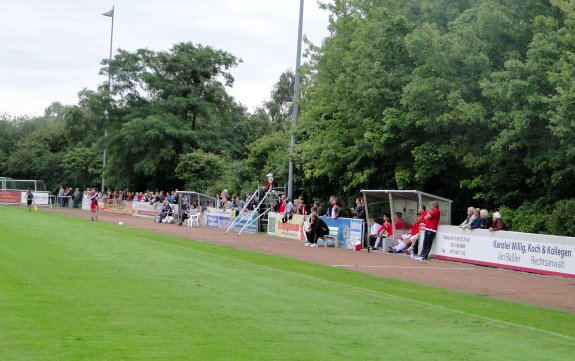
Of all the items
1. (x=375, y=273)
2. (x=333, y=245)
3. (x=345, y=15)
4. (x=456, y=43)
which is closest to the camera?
(x=375, y=273)

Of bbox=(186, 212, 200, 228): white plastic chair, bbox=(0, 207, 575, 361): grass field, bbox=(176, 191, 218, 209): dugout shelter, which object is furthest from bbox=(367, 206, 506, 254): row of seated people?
bbox=(176, 191, 218, 209): dugout shelter

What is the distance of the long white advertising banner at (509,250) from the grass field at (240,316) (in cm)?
608

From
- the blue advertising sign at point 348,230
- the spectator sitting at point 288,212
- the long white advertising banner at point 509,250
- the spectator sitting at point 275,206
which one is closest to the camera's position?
the long white advertising banner at point 509,250

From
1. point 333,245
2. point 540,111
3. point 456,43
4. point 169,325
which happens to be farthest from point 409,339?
point 333,245

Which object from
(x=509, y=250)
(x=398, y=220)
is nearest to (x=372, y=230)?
(x=398, y=220)

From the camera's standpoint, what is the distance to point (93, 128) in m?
71.4

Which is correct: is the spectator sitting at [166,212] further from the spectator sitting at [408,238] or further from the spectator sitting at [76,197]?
the spectator sitting at [76,197]

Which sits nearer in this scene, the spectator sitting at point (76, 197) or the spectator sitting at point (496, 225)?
the spectator sitting at point (496, 225)

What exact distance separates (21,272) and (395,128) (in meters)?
20.1

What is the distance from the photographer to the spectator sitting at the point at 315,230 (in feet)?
103

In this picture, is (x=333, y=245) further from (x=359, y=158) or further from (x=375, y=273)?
(x=375, y=273)

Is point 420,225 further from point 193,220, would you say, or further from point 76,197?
point 76,197

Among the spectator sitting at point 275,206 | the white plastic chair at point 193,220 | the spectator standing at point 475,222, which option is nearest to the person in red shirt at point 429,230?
the spectator standing at point 475,222

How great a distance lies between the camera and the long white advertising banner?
21495mm
